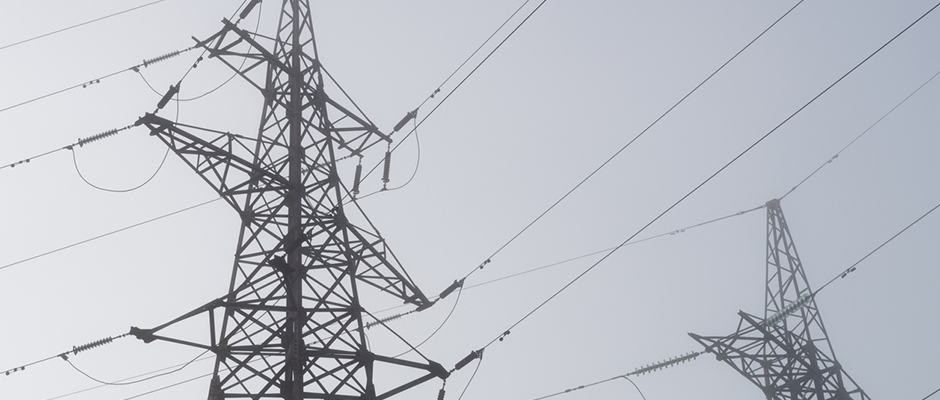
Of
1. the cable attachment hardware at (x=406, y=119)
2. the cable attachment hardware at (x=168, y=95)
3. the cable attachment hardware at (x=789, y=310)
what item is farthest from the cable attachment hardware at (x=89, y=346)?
the cable attachment hardware at (x=789, y=310)

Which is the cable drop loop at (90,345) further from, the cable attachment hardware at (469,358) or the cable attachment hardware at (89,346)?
the cable attachment hardware at (469,358)

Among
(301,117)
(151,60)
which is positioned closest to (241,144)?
(301,117)

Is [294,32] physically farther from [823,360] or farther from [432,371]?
[823,360]

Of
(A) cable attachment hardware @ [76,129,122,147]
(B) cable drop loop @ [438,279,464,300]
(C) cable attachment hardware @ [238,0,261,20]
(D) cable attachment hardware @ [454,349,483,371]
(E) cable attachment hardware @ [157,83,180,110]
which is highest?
(C) cable attachment hardware @ [238,0,261,20]

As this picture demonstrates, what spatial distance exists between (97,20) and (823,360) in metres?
20.8

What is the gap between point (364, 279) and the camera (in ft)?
41.7

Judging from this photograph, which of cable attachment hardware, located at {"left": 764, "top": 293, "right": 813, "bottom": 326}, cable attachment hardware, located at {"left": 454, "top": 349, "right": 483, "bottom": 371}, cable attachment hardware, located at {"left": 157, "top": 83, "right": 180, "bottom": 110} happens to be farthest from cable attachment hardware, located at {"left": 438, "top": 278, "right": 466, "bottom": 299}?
cable attachment hardware, located at {"left": 764, "top": 293, "right": 813, "bottom": 326}

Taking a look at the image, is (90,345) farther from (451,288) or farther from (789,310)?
(789,310)

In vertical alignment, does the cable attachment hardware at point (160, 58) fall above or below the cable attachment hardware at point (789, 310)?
above

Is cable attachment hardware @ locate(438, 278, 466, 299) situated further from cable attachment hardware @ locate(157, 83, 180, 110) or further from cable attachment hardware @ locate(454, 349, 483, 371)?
cable attachment hardware @ locate(157, 83, 180, 110)

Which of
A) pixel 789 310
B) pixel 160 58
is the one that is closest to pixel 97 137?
pixel 160 58

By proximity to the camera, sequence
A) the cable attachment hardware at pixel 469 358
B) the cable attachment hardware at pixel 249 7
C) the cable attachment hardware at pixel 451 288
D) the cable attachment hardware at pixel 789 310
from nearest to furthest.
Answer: the cable attachment hardware at pixel 469 358 → the cable attachment hardware at pixel 451 288 → the cable attachment hardware at pixel 249 7 → the cable attachment hardware at pixel 789 310

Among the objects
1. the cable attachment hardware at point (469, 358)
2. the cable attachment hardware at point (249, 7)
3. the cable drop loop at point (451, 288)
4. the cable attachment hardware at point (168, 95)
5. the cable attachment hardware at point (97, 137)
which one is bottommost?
the cable attachment hardware at point (469, 358)

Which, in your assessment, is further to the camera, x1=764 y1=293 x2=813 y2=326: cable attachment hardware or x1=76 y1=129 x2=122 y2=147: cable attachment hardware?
x1=764 y1=293 x2=813 y2=326: cable attachment hardware
